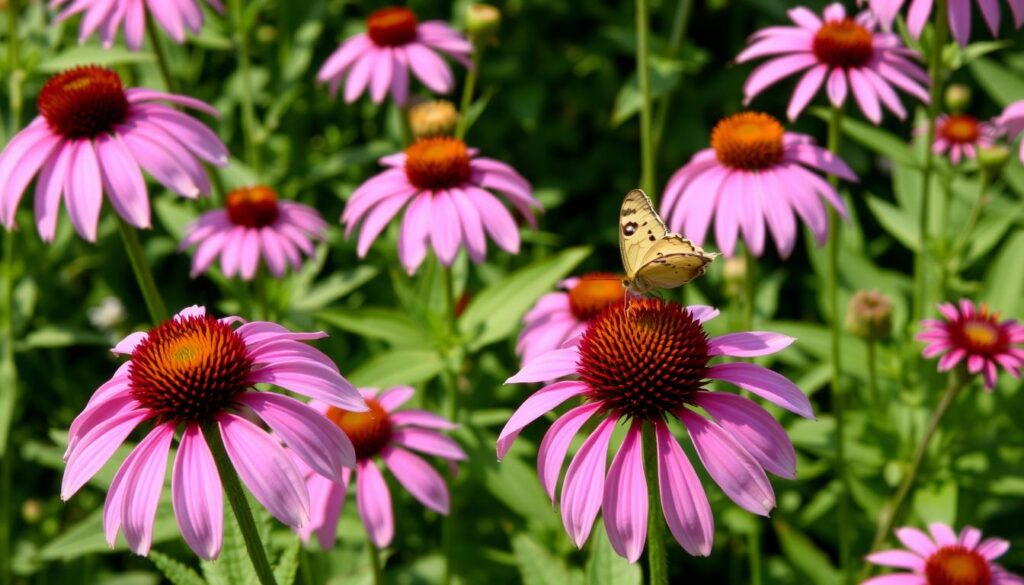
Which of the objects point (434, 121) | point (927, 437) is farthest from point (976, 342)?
point (434, 121)

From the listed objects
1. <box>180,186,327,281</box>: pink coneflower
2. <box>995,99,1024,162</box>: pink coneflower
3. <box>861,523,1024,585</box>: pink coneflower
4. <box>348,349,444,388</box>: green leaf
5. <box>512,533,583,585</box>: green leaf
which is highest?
<box>995,99,1024,162</box>: pink coneflower

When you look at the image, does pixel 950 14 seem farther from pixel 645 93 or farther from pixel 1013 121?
pixel 645 93

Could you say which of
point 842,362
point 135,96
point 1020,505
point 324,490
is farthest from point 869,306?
point 135,96

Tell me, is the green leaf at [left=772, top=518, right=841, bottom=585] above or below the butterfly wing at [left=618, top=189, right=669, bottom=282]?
below

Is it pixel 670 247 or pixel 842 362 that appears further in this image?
pixel 842 362

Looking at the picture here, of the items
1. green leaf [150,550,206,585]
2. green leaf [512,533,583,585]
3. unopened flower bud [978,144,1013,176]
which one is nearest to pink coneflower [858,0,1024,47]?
unopened flower bud [978,144,1013,176]

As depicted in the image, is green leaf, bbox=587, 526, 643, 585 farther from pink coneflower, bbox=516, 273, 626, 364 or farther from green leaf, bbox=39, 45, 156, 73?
green leaf, bbox=39, 45, 156, 73

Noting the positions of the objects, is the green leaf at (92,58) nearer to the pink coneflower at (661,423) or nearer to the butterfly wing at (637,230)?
the butterfly wing at (637,230)

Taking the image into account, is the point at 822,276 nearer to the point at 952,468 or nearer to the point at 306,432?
the point at 952,468
